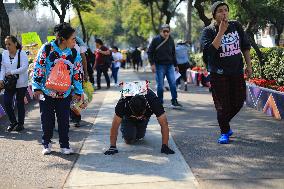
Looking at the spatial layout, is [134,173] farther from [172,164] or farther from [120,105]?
[120,105]

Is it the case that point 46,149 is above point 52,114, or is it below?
below

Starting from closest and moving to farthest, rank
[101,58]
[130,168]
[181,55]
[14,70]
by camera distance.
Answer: [130,168] < [14,70] < [181,55] < [101,58]

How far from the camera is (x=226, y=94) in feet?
20.8

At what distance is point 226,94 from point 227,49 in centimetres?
65

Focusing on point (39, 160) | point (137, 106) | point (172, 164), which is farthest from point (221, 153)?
point (39, 160)

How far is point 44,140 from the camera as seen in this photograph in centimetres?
607

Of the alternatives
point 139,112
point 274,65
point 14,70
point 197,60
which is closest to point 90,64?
point 274,65

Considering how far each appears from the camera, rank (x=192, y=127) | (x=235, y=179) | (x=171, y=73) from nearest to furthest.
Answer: (x=235, y=179)
(x=192, y=127)
(x=171, y=73)

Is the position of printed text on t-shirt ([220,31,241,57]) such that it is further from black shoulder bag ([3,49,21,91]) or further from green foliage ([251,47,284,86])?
green foliage ([251,47,284,86])

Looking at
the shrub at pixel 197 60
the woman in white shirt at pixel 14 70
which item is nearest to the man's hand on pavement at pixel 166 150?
the woman in white shirt at pixel 14 70

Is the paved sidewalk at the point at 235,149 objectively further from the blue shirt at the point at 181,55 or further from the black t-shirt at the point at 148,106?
the blue shirt at the point at 181,55

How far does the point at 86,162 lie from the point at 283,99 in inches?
158

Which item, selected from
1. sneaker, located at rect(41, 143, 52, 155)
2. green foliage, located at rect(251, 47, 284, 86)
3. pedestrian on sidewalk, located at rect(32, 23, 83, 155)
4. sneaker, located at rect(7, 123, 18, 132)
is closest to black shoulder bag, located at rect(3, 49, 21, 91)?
sneaker, located at rect(7, 123, 18, 132)

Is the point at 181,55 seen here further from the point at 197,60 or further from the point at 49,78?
the point at 49,78
